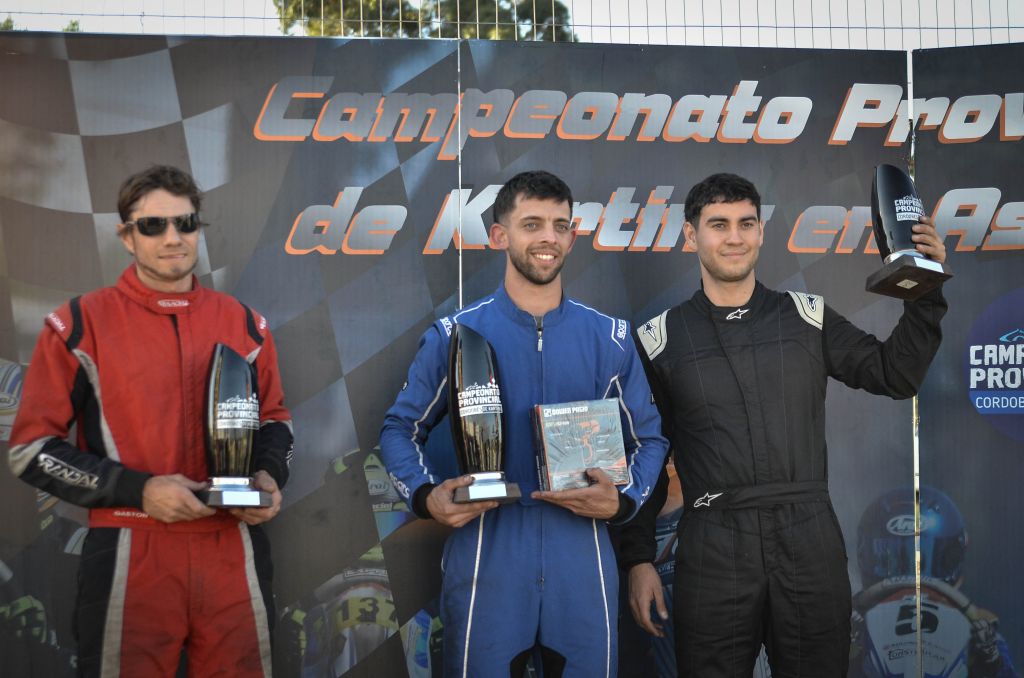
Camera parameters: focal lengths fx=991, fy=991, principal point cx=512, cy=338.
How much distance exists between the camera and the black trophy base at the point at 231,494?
2.92 metres

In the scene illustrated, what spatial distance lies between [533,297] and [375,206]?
42.8 inches

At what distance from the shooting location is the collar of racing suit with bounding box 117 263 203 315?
3.20 m

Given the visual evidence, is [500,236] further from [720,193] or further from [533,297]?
[720,193]

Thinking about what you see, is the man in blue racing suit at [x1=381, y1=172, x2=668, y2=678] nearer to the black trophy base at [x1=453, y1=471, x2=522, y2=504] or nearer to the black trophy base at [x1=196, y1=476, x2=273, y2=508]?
the black trophy base at [x1=453, y1=471, x2=522, y2=504]

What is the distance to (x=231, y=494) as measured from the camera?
2.94 meters

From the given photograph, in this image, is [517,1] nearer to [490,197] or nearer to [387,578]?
[490,197]

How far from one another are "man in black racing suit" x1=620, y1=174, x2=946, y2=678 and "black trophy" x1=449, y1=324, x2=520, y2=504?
810 millimetres

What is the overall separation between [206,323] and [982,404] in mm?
3377

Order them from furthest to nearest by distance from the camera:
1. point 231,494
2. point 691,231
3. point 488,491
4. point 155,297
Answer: point 691,231 → point 155,297 → point 488,491 → point 231,494

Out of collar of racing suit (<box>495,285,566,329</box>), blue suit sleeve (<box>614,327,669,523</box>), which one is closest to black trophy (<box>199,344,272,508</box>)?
collar of racing suit (<box>495,285,566,329</box>)

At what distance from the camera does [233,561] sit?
3.11 m

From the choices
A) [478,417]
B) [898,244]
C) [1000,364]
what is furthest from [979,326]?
[478,417]

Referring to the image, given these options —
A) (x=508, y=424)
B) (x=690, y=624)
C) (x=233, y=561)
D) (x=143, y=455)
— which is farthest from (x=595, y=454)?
(x=143, y=455)

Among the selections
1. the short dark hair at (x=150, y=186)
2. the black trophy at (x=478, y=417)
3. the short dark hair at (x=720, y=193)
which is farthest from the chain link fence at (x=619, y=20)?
the black trophy at (x=478, y=417)
